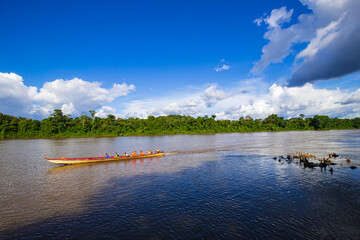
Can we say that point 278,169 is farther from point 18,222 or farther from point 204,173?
point 18,222

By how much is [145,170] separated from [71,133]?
98.0 metres

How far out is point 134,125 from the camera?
121438 millimetres

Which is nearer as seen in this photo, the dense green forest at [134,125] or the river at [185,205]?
the river at [185,205]

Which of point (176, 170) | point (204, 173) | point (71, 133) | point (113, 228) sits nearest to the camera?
point (113, 228)

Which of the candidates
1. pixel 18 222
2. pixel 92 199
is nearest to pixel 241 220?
pixel 92 199

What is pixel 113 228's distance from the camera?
10.7m

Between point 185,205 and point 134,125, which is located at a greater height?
point 134,125

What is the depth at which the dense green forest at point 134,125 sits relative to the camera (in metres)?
97.2

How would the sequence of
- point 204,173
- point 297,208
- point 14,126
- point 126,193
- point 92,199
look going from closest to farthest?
point 297,208 → point 92,199 → point 126,193 → point 204,173 → point 14,126

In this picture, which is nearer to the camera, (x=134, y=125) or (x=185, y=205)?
(x=185, y=205)

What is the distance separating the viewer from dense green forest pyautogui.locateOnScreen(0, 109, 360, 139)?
3826 inches

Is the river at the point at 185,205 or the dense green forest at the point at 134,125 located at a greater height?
the dense green forest at the point at 134,125

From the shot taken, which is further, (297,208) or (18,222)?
(297,208)

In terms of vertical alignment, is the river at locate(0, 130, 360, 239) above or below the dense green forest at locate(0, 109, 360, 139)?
below
